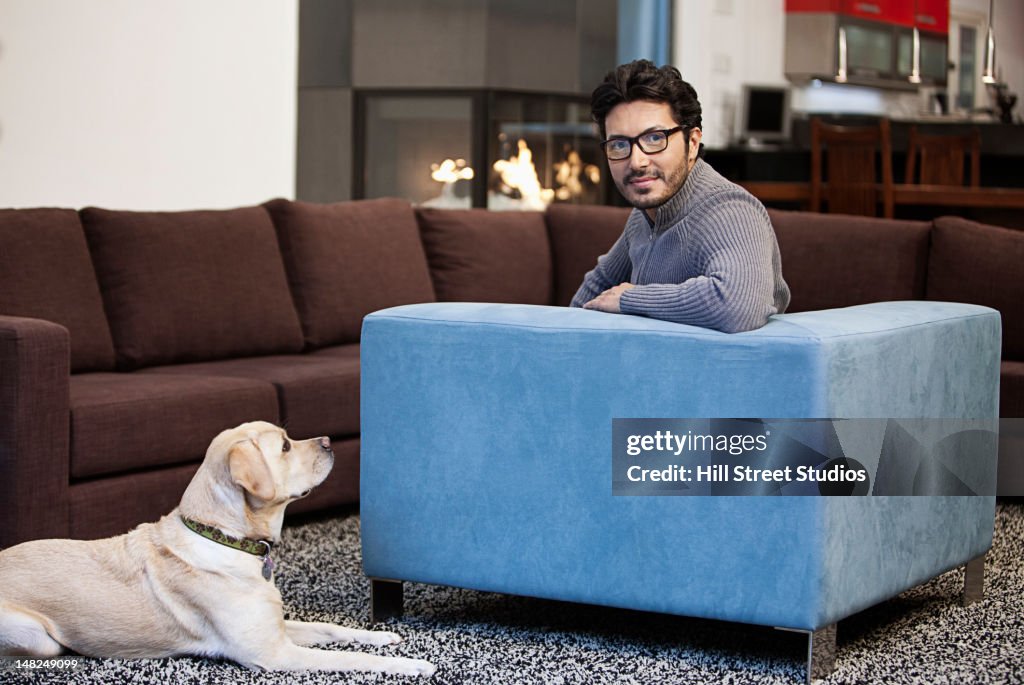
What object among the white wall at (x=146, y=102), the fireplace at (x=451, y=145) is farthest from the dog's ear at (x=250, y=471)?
the fireplace at (x=451, y=145)

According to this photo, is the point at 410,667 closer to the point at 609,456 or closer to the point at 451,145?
the point at 609,456

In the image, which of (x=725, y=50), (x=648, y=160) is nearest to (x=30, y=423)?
(x=648, y=160)

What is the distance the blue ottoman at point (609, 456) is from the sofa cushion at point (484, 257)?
2109 millimetres

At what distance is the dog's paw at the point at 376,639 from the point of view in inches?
99.1

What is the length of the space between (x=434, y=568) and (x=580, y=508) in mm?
324

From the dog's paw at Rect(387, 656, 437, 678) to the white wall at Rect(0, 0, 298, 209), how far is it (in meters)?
2.75

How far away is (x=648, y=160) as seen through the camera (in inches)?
102

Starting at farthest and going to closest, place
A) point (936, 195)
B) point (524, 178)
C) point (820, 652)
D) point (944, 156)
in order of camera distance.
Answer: point (944, 156)
point (524, 178)
point (936, 195)
point (820, 652)

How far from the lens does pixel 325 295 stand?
4.31 meters

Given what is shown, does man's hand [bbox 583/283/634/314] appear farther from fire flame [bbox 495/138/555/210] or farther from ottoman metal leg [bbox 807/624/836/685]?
fire flame [bbox 495/138/555/210]

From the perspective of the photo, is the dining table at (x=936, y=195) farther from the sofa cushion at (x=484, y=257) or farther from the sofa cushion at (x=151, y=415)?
the sofa cushion at (x=151, y=415)

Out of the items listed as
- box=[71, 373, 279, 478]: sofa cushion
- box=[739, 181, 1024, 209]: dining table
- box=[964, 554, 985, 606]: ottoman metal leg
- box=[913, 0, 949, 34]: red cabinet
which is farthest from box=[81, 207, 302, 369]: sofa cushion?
box=[913, 0, 949, 34]: red cabinet

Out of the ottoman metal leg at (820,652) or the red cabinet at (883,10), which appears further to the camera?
the red cabinet at (883,10)

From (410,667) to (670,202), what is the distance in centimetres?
100
